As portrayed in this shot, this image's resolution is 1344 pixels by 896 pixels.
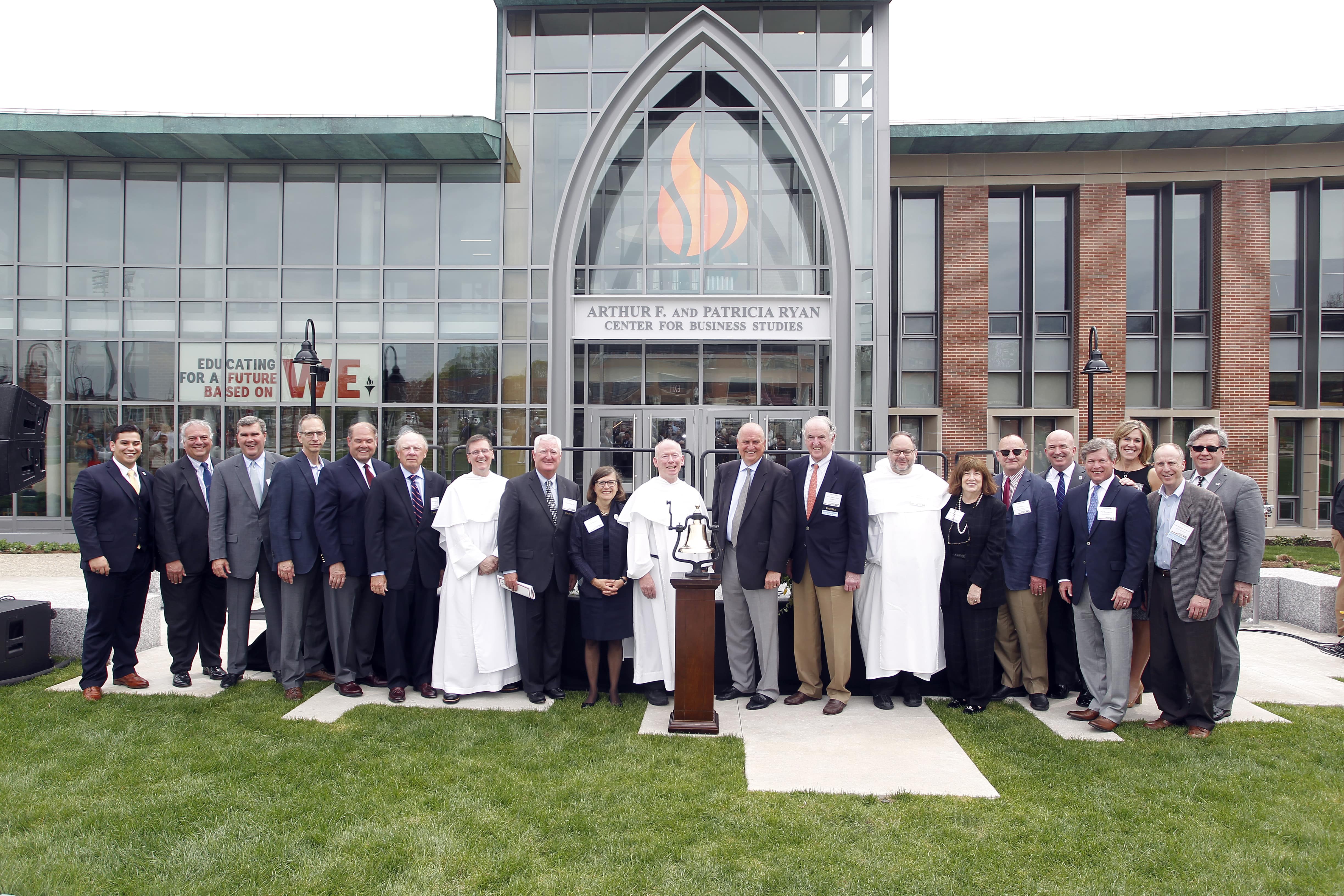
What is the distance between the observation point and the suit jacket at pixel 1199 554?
193 inches

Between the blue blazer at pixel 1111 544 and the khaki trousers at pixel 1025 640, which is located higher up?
the blue blazer at pixel 1111 544

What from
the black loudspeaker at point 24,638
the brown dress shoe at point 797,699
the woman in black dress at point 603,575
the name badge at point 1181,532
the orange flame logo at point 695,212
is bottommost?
the brown dress shoe at point 797,699

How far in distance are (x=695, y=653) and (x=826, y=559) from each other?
1.23 m

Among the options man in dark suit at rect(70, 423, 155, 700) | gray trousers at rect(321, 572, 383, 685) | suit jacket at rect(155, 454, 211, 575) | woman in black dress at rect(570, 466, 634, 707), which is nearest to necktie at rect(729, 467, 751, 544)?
woman in black dress at rect(570, 466, 634, 707)

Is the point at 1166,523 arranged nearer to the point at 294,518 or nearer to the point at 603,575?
the point at 603,575

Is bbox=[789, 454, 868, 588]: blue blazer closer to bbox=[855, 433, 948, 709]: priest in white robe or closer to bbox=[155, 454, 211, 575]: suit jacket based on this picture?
bbox=[855, 433, 948, 709]: priest in white robe

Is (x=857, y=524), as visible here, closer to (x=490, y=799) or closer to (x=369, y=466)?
(x=490, y=799)

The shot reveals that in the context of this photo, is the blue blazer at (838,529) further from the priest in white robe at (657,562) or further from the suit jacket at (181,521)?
the suit jacket at (181,521)

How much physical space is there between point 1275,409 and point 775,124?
12.6 meters

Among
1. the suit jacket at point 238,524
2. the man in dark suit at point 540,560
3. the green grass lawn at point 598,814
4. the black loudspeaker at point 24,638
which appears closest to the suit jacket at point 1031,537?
the green grass lawn at point 598,814

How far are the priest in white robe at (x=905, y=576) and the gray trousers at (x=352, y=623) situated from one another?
12.8ft

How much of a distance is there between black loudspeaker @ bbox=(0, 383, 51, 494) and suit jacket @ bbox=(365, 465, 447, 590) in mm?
2350

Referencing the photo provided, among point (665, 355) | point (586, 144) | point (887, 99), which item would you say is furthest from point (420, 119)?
point (887, 99)

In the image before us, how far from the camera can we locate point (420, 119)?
45.2 feet
